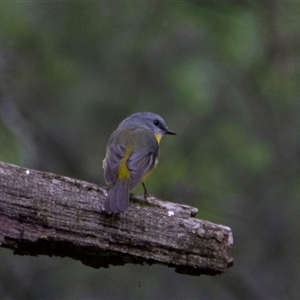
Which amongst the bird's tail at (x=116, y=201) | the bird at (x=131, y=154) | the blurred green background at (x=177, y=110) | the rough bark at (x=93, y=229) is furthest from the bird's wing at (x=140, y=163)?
the blurred green background at (x=177, y=110)

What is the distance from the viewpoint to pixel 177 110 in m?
9.52

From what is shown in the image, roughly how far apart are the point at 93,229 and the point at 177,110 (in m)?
5.25

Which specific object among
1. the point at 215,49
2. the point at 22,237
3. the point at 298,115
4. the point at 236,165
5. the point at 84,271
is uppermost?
the point at 298,115

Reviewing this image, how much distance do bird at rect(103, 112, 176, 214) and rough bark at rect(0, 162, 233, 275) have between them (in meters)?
0.15

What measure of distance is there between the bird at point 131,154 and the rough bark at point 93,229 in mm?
145

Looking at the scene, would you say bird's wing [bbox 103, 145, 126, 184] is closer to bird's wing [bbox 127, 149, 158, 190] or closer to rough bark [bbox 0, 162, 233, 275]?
bird's wing [bbox 127, 149, 158, 190]

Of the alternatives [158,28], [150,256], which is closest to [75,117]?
[158,28]

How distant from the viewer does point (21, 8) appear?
26.1 ft

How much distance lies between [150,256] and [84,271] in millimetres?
5329

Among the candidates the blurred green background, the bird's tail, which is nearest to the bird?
the bird's tail

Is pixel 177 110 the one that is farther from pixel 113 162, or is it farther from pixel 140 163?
pixel 113 162

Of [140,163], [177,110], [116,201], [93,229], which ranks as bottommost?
[93,229]

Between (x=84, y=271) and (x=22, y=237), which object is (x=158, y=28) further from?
(x=22, y=237)

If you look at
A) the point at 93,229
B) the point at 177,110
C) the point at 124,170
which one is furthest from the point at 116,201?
the point at 177,110
